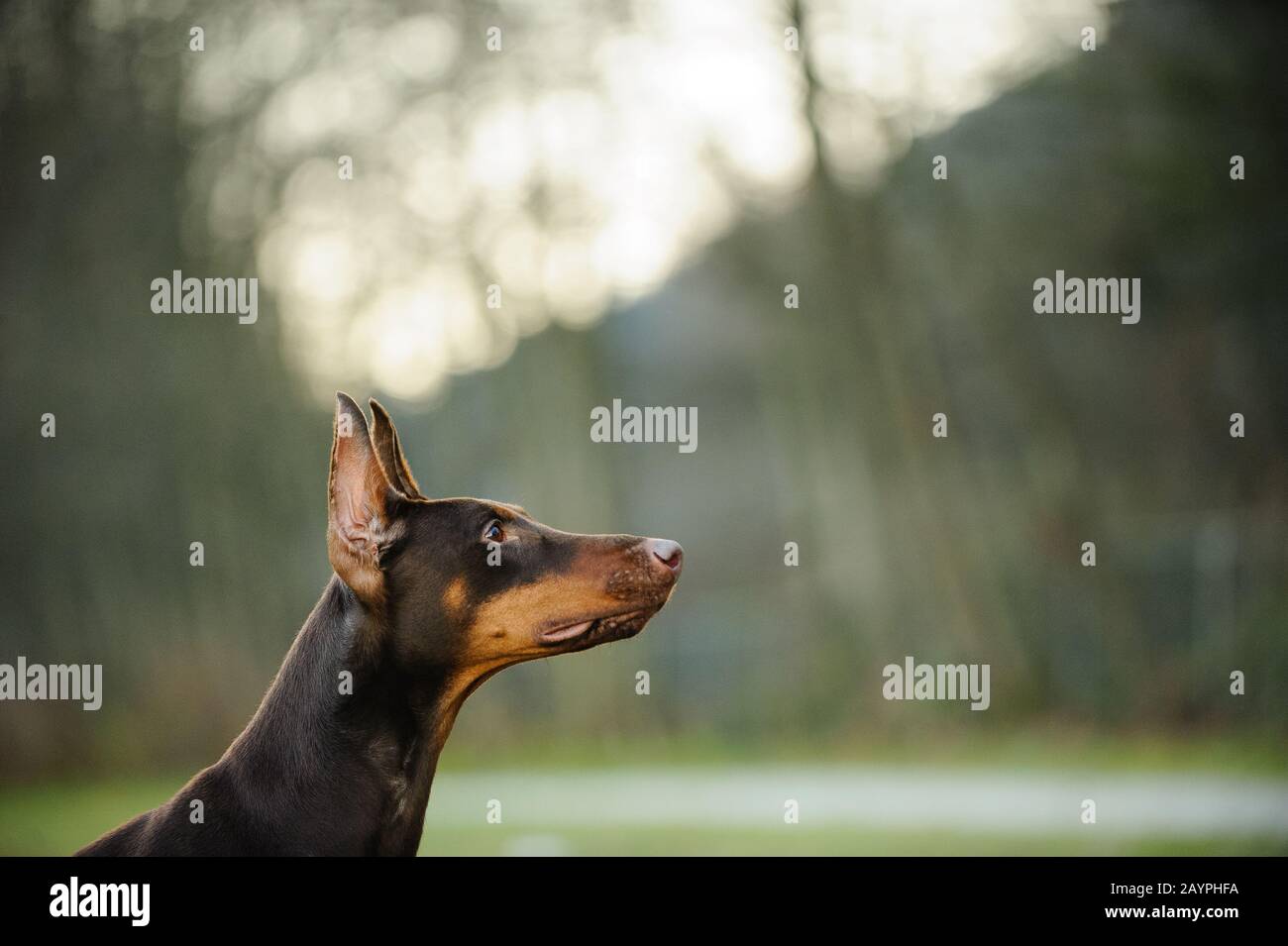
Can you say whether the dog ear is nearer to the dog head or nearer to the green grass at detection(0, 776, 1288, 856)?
the dog head

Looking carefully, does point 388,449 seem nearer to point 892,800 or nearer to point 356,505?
point 356,505

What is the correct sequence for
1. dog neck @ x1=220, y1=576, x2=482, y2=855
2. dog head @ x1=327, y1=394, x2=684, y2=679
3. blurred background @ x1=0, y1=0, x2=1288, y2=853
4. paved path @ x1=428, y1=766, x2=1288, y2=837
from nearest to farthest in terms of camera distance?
dog neck @ x1=220, y1=576, x2=482, y2=855, dog head @ x1=327, y1=394, x2=684, y2=679, paved path @ x1=428, y1=766, x2=1288, y2=837, blurred background @ x1=0, y1=0, x2=1288, y2=853

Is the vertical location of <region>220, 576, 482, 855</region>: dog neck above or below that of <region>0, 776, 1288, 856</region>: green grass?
above

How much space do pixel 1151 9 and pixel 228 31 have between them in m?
9.20

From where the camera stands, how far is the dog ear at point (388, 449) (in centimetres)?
375

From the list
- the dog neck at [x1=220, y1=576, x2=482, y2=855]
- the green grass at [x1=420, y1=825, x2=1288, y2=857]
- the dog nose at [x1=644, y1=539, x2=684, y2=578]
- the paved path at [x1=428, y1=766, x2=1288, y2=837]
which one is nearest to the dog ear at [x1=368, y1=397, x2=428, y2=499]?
the dog neck at [x1=220, y1=576, x2=482, y2=855]

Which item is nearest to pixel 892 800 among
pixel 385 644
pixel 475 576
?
pixel 475 576

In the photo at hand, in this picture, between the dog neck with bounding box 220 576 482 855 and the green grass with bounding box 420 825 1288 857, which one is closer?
the dog neck with bounding box 220 576 482 855

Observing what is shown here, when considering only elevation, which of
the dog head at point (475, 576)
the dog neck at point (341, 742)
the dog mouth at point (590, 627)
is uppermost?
the dog head at point (475, 576)

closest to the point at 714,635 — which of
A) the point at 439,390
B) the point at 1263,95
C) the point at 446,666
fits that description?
the point at 439,390

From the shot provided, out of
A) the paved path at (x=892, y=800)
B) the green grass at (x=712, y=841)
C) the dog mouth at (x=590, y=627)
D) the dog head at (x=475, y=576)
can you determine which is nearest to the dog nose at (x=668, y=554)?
the dog head at (x=475, y=576)

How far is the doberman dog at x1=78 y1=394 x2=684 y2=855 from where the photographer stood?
349 cm

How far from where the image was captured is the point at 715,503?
1730 centimetres

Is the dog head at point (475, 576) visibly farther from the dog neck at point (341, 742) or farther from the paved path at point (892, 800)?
the paved path at point (892, 800)
